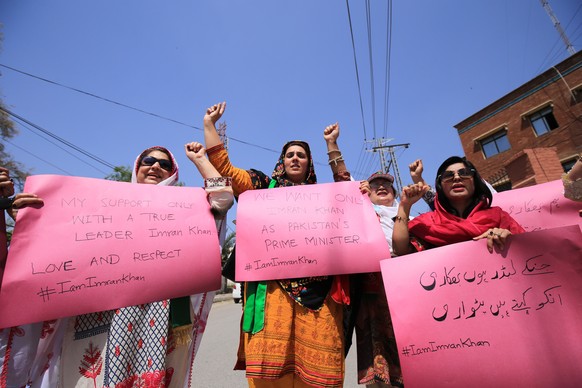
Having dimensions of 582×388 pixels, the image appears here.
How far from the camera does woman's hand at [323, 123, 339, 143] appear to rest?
2036 mm

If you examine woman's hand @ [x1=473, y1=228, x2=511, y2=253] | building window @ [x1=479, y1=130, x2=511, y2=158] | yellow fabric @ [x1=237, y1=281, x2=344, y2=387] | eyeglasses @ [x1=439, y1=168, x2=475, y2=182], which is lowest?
yellow fabric @ [x1=237, y1=281, x2=344, y2=387]

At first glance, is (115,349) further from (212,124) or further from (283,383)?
(212,124)

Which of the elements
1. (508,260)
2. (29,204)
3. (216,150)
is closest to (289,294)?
(216,150)

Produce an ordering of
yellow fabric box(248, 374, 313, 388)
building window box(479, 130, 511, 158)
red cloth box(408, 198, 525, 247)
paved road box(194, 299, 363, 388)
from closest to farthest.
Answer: yellow fabric box(248, 374, 313, 388) → red cloth box(408, 198, 525, 247) → paved road box(194, 299, 363, 388) → building window box(479, 130, 511, 158)

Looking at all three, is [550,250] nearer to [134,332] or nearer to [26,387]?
[134,332]

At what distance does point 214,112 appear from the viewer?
1926 millimetres

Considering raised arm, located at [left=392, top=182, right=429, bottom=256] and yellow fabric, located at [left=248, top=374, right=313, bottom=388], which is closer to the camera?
yellow fabric, located at [left=248, top=374, right=313, bottom=388]

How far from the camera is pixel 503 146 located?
14625 mm

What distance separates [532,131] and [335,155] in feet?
53.3

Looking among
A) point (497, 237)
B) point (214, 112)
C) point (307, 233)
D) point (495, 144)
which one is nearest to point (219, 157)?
point (214, 112)

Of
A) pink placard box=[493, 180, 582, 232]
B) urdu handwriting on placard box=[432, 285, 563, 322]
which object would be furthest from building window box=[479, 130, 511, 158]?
urdu handwriting on placard box=[432, 285, 563, 322]

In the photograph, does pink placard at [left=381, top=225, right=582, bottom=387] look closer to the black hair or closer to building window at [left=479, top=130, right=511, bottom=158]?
the black hair

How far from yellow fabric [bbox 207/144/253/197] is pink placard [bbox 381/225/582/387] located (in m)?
1.03

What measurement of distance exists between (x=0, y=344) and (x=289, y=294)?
131 cm
